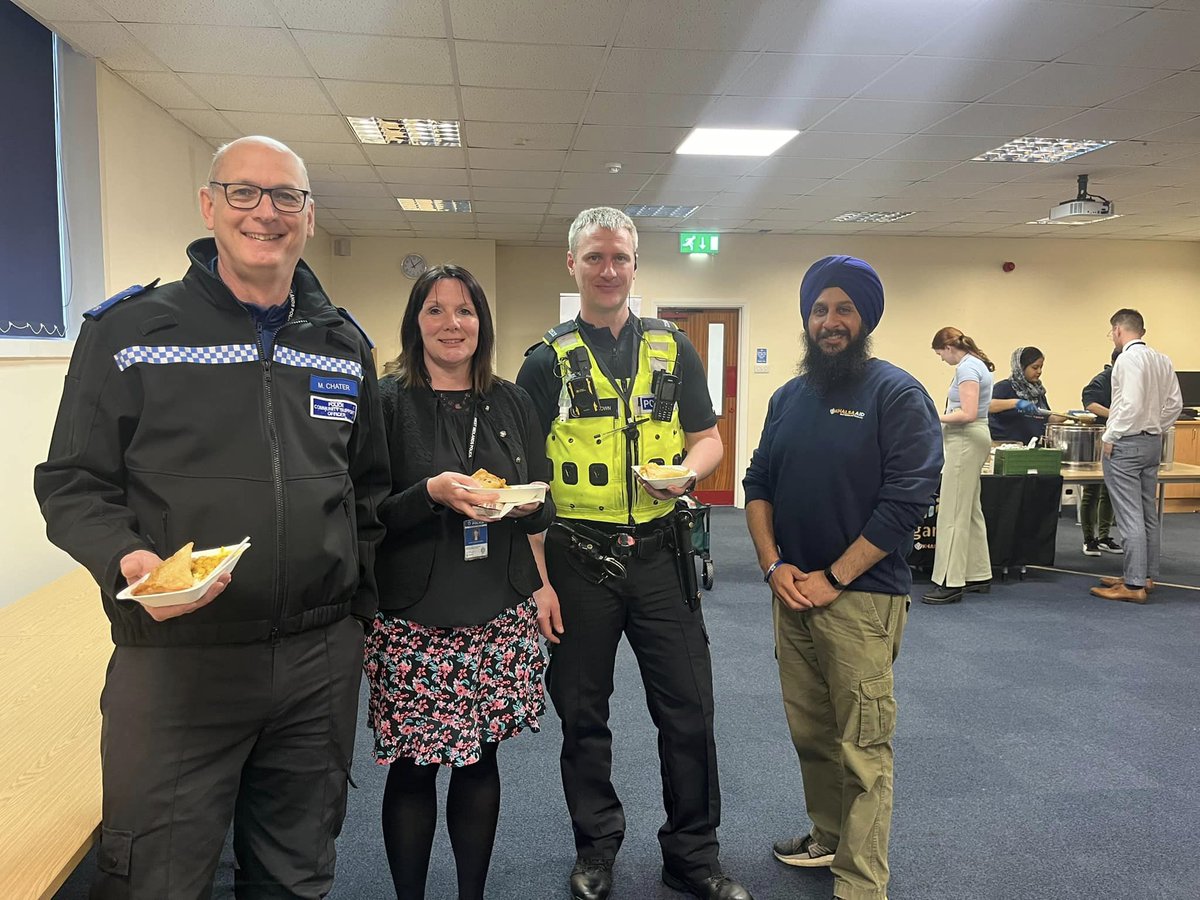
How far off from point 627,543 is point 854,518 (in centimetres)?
59

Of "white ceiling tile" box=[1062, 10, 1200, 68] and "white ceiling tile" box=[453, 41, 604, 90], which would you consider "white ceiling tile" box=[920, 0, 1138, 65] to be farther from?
"white ceiling tile" box=[453, 41, 604, 90]

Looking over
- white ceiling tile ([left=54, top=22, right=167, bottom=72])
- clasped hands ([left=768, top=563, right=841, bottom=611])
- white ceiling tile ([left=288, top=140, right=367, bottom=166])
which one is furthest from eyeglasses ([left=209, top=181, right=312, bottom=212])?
white ceiling tile ([left=288, top=140, right=367, bottom=166])

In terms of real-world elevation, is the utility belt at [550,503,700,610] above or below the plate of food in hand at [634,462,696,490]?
below

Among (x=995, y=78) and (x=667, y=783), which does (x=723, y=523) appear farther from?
(x=667, y=783)

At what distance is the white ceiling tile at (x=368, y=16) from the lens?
125 inches

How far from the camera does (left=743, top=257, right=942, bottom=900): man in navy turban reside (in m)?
1.85

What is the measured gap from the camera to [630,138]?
497 centimetres

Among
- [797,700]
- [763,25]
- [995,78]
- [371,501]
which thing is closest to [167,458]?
[371,501]

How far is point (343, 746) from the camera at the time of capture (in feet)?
4.67

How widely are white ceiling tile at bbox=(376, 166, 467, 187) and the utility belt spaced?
461 cm

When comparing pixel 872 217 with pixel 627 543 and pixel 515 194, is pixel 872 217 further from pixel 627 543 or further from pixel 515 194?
pixel 627 543

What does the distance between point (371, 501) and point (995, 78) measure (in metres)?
4.18

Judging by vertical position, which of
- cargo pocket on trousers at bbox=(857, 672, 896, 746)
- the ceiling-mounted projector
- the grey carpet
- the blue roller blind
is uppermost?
the ceiling-mounted projector

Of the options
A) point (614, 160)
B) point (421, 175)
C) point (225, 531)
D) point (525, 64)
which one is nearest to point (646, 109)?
point (525, 64)
